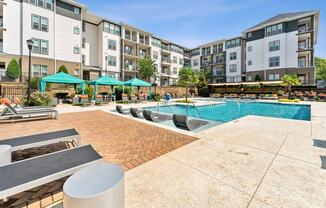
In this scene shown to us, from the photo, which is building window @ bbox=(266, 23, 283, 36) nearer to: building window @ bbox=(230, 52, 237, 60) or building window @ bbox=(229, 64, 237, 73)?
building window @ bbox=(230, 52, 237, 60)

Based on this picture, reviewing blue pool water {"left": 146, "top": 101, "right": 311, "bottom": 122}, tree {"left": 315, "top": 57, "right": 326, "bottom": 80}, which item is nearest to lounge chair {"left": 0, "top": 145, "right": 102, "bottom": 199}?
blue pool water {"left": 146, "top": 101, "right": 311, "bottom": 122}

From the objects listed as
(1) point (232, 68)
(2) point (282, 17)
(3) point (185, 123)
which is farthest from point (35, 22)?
(2) point (282, 17)

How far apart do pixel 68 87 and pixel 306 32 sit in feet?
130

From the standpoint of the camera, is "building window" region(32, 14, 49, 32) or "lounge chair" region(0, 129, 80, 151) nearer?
"lounge chair" region(0, 129, 80, 151)

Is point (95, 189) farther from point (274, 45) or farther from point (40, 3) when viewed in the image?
point (274, 45)

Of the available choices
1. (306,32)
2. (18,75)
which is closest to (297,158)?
(18,75)

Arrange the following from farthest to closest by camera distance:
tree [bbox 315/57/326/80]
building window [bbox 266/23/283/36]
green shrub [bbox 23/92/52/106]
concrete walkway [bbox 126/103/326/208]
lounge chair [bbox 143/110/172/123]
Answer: tree [bbox 315/57/326/80], building window [bbox 266/23/283/36], green shrub [bbox 23/92/52/106], lounge chair [bbox 143/110/172/123], concrete walkway [bbox 126/103/326/208]

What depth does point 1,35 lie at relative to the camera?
67.8 ft

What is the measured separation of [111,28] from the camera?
1160 inches

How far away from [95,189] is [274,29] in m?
41.4

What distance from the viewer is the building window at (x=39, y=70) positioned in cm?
2177

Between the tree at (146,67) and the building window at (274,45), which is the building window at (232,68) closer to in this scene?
the building window at (274,45)

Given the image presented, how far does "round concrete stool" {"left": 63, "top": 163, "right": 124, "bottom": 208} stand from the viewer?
135 centimetres

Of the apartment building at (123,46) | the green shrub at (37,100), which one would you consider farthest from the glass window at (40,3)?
the green shrub at (37,100)
